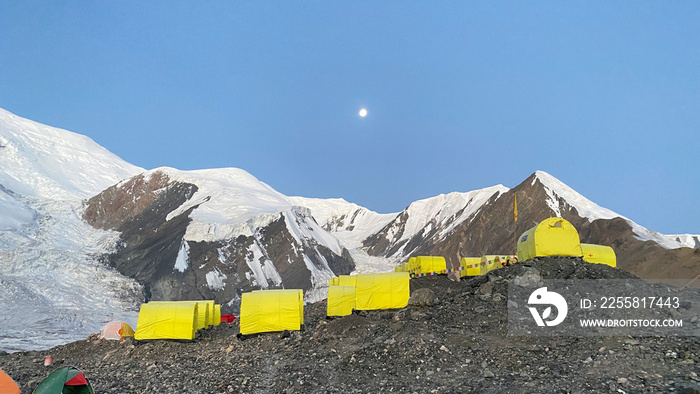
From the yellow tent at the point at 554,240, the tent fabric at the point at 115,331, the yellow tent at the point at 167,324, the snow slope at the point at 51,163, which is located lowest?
the tent fabric at the point at 115,331

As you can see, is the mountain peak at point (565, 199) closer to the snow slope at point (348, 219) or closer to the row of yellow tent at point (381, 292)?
the row of yellow tent at point (381, 292)

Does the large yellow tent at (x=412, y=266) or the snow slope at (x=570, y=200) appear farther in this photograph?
the snow slope at (x=570, y=200)

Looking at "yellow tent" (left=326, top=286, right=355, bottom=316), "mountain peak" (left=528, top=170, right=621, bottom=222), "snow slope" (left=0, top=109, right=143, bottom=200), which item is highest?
"snow slope" (left=0, top=109, right=143, bottom=200)

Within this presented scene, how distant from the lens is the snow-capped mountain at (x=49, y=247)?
37062mm

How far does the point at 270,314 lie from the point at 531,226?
5309cm

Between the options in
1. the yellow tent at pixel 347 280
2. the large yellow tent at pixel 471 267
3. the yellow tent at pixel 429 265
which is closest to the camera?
the yellow tent at pixel 347 280

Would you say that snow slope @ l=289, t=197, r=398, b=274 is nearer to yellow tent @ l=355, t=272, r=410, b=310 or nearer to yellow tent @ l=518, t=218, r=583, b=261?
yellow tent @ l=355, t=272, r=410, b=310

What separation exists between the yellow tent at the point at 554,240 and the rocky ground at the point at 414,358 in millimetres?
843

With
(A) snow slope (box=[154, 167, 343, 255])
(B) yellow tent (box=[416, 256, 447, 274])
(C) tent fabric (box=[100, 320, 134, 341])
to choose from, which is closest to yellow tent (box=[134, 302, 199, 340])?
(C) tent fabric (box=[100, 320, 134, 341])

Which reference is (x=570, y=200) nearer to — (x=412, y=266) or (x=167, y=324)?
(x=412, y=266)

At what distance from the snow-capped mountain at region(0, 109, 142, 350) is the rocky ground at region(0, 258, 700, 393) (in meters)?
22.1

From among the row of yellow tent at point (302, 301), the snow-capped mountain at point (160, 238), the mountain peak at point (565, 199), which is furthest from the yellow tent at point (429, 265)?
the mountain peak at point (565, 199)

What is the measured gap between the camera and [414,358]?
11.1 m

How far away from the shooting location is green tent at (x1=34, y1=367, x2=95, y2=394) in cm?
689
